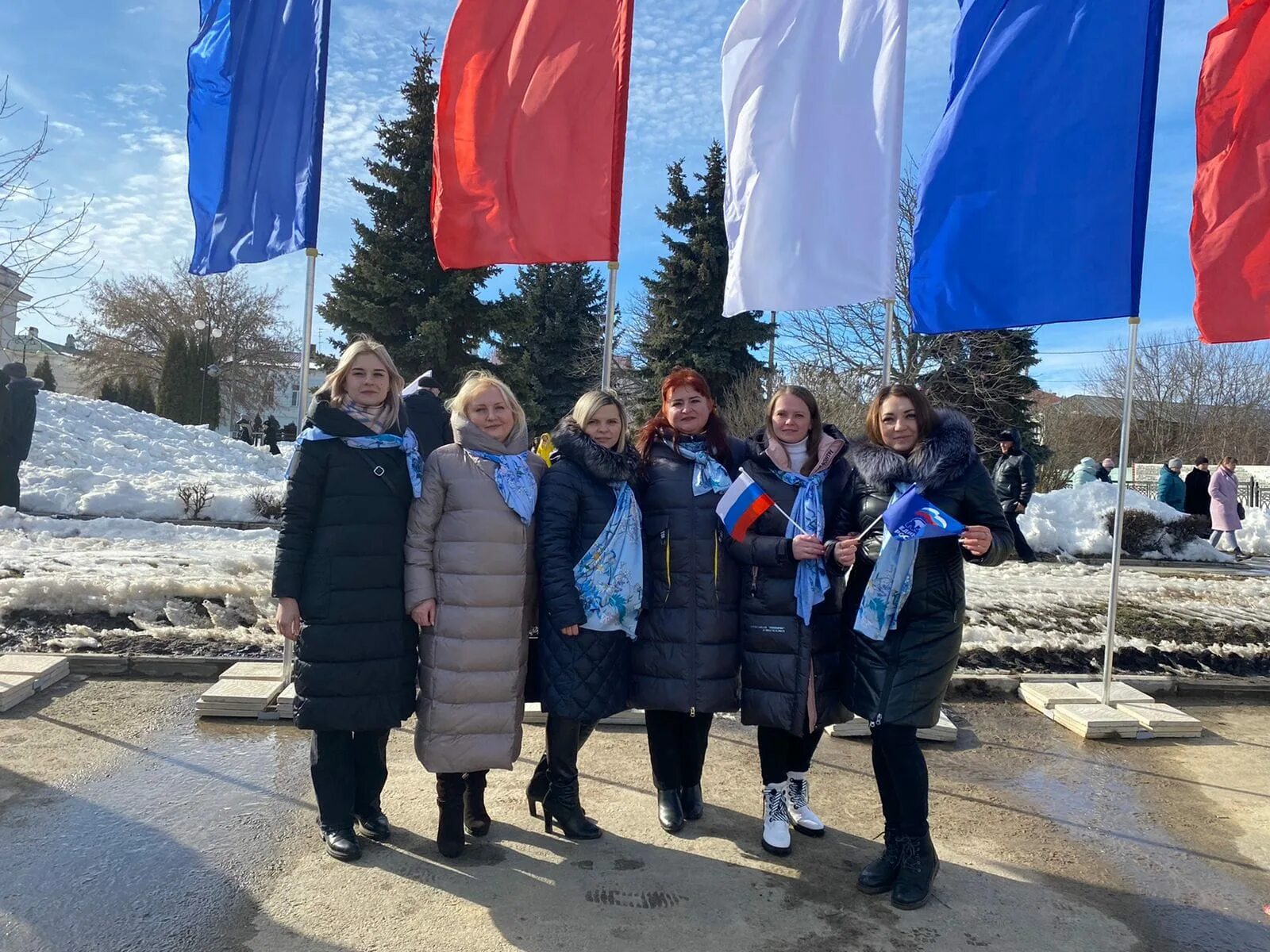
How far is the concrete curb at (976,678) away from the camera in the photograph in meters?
5.71

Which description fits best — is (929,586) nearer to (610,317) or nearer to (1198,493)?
(610,317)

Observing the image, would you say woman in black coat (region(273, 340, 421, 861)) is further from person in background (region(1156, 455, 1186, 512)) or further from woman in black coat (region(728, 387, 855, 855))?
person in background (region(1156, 455, 1186, 512))

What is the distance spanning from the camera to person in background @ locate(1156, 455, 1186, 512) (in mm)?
17266

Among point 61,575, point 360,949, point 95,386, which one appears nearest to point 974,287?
point 360,949

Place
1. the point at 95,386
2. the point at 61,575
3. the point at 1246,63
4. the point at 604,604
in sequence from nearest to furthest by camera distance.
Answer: the point at 604,604
the point at 1246,63
the point at 61,575
the point at 95,386

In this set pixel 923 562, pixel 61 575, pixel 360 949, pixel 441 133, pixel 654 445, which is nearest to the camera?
pixel 360 949

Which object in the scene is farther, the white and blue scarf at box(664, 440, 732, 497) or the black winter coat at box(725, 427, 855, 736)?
the white and blue scarf at box(664, 440, 732, 497)

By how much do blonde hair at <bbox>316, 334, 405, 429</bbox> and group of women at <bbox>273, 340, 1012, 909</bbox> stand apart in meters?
0.01

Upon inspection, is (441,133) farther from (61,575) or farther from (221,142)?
(61,575)

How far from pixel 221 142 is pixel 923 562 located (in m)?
5.52

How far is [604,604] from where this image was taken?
357 cm

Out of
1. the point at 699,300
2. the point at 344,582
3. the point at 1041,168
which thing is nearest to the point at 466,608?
the point at 344,582

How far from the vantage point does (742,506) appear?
3471 mm

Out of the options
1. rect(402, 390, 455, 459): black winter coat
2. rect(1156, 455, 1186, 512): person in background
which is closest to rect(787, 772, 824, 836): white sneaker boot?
Result: rect(402, 390, 455, 459): black winter coat
